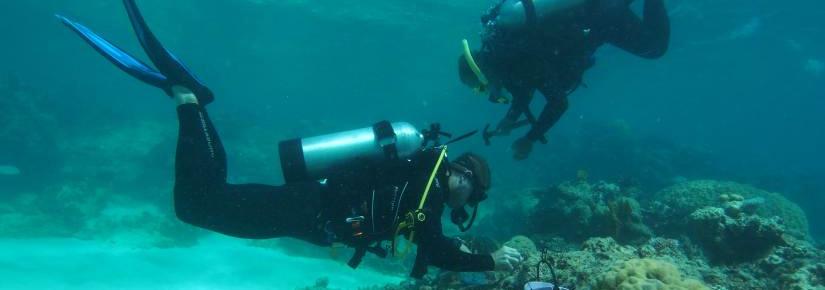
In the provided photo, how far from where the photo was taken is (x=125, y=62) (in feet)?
15.2

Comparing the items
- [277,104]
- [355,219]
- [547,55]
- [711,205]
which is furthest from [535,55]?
[277,104]

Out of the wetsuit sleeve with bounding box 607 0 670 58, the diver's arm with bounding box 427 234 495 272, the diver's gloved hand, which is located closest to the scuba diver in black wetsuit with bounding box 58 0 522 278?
the diver's arm with bounding box 427 234 495 272

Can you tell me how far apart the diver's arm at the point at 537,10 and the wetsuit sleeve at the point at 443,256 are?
269 cm

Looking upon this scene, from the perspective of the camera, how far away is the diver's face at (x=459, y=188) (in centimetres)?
418

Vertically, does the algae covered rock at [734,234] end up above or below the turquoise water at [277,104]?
below

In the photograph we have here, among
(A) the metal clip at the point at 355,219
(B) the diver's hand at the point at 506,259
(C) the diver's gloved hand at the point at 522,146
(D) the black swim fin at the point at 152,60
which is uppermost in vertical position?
(D) the black swim fin at the point at 152,60

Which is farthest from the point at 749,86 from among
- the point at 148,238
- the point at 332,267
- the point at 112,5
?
the point at 112,5

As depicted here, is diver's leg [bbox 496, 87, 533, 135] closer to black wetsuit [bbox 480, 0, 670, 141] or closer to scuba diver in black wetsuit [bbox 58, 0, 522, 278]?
black wetsuit [bbox 480, 0, 670, 141]

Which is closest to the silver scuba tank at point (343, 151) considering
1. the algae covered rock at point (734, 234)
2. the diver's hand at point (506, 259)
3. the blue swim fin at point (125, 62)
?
the diver's hand at point (506, 259)

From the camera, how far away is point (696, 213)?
24.0 ft

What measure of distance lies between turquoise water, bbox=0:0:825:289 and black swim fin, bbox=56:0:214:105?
28.3 ft

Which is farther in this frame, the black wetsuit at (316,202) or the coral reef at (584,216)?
the coral reef at (584,216)

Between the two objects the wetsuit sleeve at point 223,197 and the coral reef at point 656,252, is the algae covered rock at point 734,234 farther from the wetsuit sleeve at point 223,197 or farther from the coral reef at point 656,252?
the wetsuit sleeve at point 223,197

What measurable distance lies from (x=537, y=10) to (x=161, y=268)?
12.2 m
